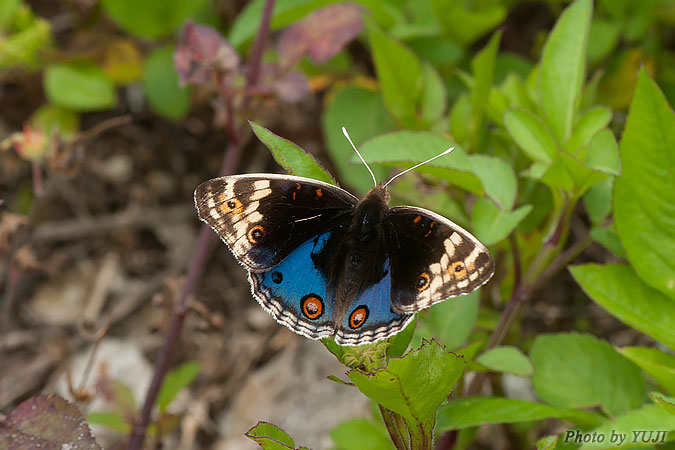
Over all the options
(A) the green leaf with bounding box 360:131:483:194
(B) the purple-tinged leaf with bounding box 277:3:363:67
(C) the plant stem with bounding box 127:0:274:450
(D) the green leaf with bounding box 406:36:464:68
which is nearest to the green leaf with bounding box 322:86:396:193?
(D) the green leaf with bounding box 406:36:464:68

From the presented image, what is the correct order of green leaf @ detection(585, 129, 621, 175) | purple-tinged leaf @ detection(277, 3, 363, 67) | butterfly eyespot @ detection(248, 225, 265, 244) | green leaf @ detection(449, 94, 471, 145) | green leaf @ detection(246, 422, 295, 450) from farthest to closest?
purple-tinged leaf @ detection(277, 3, 363, 67) < green leaf @ detection(449, 94, 471, 145) < butterfly eyespot @ detection(248, 225, 265, 244) < green leaf @ detection(585, 129, 621, 175) < green leaf @ detection(246, 422, 295, 450)

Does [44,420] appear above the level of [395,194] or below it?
below

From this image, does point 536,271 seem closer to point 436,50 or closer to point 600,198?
point 600,198

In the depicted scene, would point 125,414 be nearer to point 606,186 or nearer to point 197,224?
point 197,224

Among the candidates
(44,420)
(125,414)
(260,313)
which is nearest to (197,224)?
(260,313)

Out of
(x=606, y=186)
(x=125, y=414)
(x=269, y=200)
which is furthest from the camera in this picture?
(x=125, y=414)

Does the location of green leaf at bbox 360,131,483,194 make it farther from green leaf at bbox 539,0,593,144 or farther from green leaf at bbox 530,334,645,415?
green leaf at bbox 530,334,645,415

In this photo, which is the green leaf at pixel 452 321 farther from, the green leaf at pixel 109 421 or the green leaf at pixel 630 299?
the green leaf at pixel 109 421
